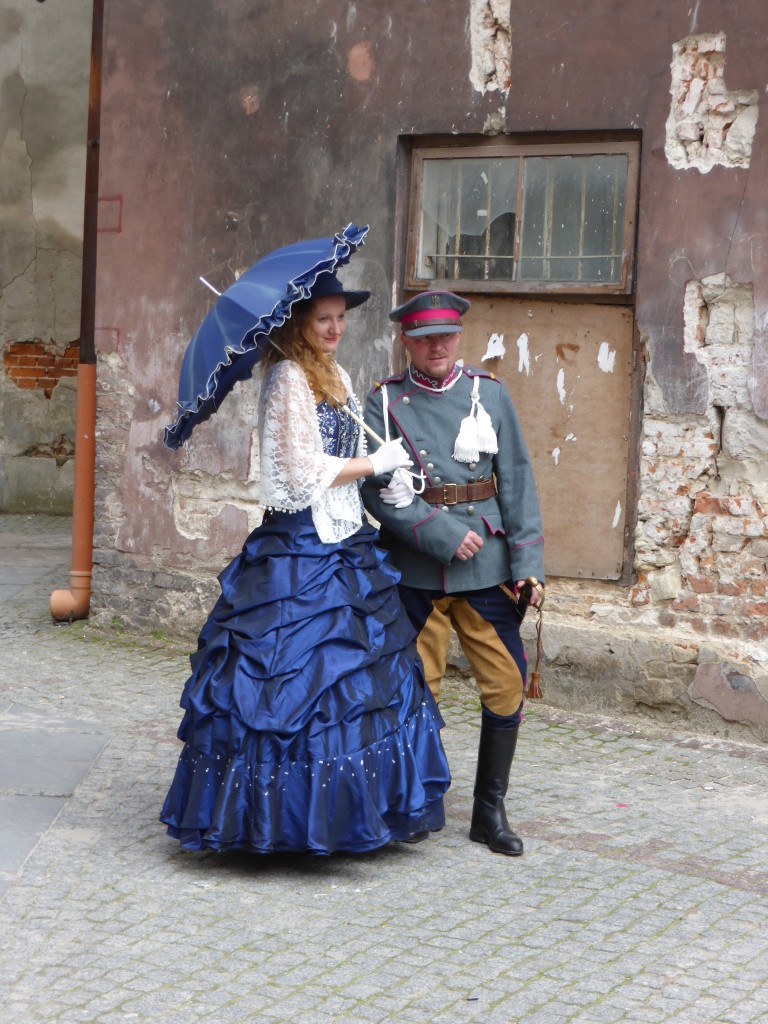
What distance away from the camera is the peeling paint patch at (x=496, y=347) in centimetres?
633

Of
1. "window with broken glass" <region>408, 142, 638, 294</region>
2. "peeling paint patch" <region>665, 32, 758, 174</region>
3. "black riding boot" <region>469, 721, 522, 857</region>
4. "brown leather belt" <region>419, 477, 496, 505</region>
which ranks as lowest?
"black riding boot" <region>469, 721, 522, 857</region>

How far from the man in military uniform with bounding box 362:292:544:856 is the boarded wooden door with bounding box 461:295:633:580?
1680 mm

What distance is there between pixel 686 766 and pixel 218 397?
2.53m

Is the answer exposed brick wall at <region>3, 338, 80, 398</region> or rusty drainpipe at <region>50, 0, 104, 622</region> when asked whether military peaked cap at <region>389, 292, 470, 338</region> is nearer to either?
rusty drainpipe at <region>50, 0, 104, 622</region>

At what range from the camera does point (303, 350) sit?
4.30 m

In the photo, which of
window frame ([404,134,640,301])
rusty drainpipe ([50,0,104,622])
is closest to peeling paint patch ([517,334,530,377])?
window frame ([404,134,640,301])

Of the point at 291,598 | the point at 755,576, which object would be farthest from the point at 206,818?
the point at 755,576

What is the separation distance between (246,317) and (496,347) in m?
2.54

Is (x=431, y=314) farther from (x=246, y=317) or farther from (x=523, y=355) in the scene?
(x=523, y=355)

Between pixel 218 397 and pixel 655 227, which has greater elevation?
pixel 655 227

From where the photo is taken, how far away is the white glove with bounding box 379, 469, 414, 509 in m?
4.39

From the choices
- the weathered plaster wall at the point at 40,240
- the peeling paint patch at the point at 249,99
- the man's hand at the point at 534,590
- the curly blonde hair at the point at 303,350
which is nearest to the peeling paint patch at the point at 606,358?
the man's hand at the point at 534,590

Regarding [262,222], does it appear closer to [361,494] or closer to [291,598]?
[361,494]

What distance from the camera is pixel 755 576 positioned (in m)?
5.76
